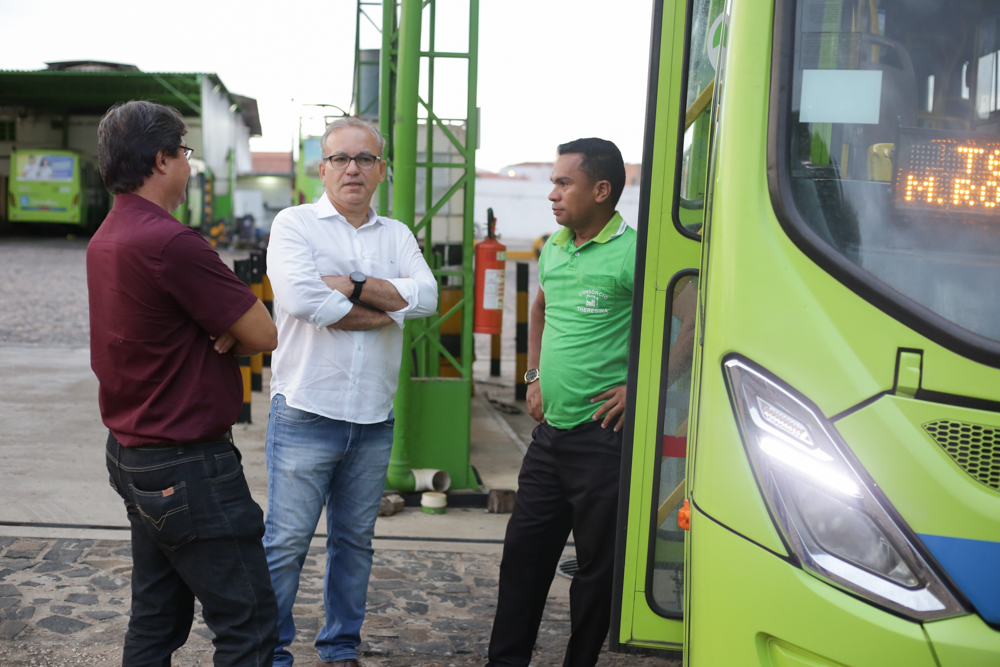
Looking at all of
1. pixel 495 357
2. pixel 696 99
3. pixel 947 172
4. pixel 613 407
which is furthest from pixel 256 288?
pixel 947 172

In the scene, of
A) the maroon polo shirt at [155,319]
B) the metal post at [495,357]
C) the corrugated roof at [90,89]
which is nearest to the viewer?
the maroon polo shirt at [155,319]

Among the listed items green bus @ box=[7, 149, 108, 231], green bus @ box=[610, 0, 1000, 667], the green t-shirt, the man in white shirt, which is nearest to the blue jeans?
the man in white shirt

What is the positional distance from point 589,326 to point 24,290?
1610 centimetres

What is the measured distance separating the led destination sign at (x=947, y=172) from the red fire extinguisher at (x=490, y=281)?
174 inches

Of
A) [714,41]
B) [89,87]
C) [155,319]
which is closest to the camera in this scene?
[155,319]

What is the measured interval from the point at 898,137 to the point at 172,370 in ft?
5.98

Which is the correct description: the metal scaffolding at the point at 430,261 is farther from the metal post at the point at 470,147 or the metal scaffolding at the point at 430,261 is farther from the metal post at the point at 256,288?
the metal post at the point at 256,288

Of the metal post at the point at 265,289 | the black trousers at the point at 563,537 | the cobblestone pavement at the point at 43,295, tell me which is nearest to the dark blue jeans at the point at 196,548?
the black trousers at the point at 563,537

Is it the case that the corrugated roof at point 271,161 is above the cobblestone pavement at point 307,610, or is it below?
above

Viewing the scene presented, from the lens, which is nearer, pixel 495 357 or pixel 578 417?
pixel 578 417

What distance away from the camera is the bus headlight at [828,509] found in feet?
5.34

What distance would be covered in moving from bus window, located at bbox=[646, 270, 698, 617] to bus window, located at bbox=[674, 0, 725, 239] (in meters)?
0.21

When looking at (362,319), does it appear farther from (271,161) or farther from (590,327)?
(271,161)

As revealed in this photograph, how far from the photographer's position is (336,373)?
2959mm
